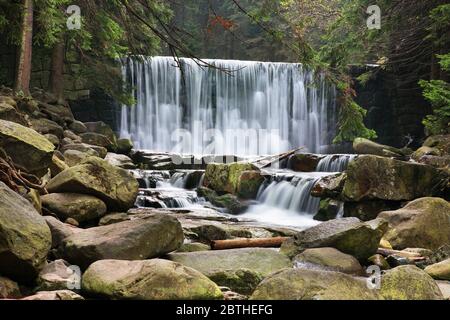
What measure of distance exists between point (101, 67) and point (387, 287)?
17.1 metres

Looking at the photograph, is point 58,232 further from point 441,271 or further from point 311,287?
point 441,271

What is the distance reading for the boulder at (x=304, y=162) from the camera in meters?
16.8

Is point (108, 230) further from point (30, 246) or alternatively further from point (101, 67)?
point (101, 67)

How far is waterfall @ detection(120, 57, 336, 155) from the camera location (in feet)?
84.7

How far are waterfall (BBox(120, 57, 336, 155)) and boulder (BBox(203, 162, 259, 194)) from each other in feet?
34.1

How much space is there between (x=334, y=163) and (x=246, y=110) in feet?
37.3

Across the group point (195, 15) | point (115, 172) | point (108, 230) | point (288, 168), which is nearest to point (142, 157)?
point (288, 168)

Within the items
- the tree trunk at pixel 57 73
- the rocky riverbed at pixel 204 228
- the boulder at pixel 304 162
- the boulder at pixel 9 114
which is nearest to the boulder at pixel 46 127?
the rocky riverbed at pixel 204 228

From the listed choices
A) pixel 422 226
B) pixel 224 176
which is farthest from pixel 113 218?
pixel 224 176

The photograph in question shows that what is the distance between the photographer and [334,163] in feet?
53.6

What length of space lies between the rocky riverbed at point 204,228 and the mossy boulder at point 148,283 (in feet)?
0.04

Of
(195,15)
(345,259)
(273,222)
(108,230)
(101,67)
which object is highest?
(195,15)
